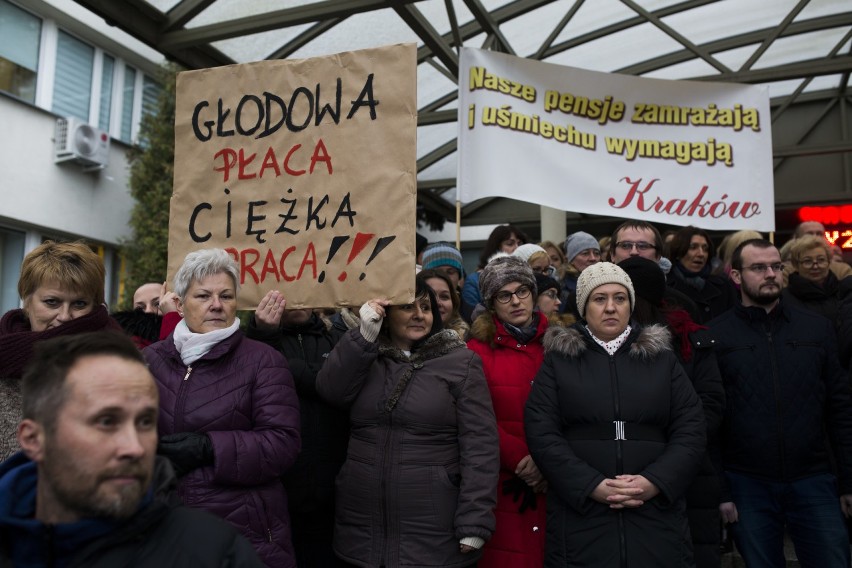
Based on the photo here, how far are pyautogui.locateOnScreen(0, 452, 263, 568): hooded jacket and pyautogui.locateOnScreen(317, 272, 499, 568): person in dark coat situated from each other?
127 cm

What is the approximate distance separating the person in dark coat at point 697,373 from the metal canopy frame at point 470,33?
9.92 feet

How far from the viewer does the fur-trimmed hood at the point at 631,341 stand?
3092mm

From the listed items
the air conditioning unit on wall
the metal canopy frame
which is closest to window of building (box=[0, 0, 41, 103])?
the air conditioning unit on wall

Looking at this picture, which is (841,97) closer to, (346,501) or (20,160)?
(346,501)

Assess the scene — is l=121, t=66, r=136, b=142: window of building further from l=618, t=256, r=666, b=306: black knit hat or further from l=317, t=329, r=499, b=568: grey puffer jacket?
l=618, t=256, r=666, b=306: black knit hat

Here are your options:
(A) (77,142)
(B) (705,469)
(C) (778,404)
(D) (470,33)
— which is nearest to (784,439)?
(C) (778,404)

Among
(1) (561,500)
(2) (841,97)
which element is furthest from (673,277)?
(2) (841,97)

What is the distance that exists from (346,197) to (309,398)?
2.97ft

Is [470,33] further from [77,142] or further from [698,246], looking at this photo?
[77,142]

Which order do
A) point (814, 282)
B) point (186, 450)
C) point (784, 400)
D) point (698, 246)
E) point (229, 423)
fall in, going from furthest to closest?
point (698, 246), point (814, 282), point (784, 400), point (229, 423), point (186, 450)

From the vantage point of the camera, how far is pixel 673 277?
184 inches

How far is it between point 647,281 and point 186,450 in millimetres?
2190

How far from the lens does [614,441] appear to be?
295 cm

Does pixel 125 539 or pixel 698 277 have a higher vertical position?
pixel 698 277
